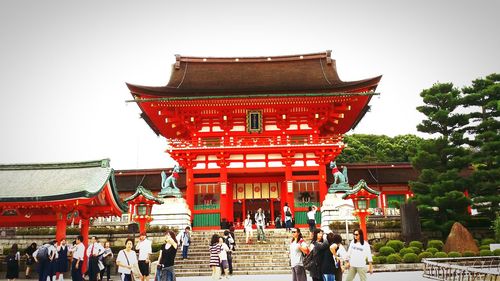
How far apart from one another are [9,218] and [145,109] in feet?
44.7

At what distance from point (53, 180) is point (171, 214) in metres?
7.88

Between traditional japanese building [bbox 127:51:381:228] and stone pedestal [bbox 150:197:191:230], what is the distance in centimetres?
228

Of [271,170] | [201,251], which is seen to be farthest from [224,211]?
[201,251]

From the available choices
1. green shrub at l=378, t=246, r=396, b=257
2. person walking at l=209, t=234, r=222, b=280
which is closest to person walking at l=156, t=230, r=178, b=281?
person walking at l=209, t=234, r=222, b=280

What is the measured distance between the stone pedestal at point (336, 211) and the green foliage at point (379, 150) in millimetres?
33567

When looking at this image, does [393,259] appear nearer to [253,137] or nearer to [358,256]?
[358,256]

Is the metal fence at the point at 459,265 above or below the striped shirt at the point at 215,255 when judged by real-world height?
below

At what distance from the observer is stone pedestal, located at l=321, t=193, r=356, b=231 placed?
72.6 ft

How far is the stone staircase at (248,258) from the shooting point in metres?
17.4

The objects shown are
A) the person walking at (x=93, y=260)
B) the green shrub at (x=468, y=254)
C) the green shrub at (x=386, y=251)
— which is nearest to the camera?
the person walking at (x=93, y=260)

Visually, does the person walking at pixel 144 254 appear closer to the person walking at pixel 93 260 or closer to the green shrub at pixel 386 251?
the person walking at pixel 93 260

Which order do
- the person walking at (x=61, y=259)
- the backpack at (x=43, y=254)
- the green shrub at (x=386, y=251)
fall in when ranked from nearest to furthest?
the backpack at (x=43, y=254) < the person walking at (x=61, y=259) < the green shrub at (x=386, y=251)

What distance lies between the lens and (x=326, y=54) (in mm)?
32562

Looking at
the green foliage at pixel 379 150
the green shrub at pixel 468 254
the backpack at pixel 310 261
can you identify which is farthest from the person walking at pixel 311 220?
the green foliage at pixel 379 150
